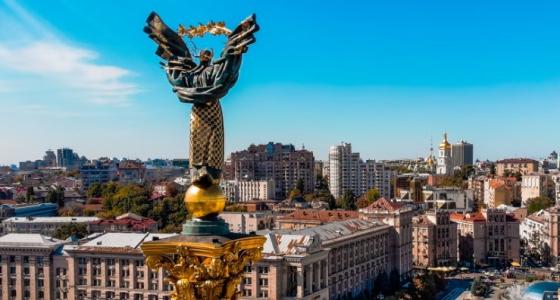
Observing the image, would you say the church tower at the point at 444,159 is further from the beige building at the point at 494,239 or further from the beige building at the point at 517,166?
the beige building at the point at 494,239

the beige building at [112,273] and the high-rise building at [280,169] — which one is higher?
the high-rise building at [280,169]

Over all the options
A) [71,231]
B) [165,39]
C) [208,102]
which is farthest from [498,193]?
[208,102]

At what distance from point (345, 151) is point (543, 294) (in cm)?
4328

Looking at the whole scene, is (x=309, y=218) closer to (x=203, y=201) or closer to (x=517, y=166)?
(x=203, y=201)

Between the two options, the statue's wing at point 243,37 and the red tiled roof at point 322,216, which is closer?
the statue's wing at point 243,37

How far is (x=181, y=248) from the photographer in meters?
4.98

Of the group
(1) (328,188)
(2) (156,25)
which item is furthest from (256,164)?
(2) (156,25)

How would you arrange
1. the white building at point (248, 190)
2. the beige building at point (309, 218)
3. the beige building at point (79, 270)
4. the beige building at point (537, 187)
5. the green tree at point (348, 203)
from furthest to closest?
the white building at point (248, 190), the beige building at point (537, 187), the green tree at point (348, 203), the beige building at point (309, 218), the beige building at point (79, 270)

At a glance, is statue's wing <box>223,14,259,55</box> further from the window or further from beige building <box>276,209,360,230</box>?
beige building <box>276,209,360,230</box>


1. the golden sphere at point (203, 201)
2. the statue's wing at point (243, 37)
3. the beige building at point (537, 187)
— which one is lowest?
the beige building at point (537, 187)

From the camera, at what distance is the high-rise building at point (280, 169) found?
7212 cm

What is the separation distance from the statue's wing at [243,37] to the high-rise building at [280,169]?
65.5m

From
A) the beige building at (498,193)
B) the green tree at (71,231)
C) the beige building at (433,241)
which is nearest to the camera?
the green tree at (71,231)

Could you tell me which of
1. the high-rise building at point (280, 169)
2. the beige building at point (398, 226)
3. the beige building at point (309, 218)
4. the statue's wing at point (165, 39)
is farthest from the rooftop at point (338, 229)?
the high-rise building at point (280, 169)
